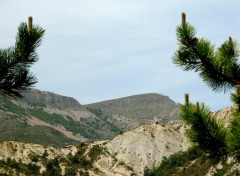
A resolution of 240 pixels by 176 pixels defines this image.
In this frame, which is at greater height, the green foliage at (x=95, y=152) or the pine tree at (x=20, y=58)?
the pine tree at (x=20, y=58)

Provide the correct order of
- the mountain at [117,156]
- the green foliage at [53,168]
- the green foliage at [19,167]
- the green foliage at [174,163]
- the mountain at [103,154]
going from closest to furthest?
the green foliage at [19,167] < the mountain at [117,156] < the green foliage at [53,168] < the green foliage at [174,163] < the mountain at [103,154]

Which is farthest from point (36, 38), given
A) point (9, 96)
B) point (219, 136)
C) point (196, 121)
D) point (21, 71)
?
point (219, 136)

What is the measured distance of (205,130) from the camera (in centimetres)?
1079

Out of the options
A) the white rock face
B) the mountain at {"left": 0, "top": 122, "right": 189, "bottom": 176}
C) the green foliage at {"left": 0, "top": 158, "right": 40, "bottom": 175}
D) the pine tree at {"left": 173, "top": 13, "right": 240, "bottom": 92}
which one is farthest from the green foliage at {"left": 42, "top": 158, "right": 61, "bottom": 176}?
the pine tree at {"left": 173, "top": 13, "right": 240, "bottom": 92}

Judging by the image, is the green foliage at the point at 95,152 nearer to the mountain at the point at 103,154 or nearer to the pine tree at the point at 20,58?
the mountain at the point at 103,154

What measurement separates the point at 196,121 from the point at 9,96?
484cm

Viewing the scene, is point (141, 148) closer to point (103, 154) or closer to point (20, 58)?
point (103, 154)

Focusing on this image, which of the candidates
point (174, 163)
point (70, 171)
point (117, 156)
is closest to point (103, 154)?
point (117, 156)

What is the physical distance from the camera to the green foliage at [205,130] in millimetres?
10508

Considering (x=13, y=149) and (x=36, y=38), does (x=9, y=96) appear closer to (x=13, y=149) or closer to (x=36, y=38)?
(x=36, y=38)

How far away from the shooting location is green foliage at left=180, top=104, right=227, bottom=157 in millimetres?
10508

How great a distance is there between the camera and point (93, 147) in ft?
444

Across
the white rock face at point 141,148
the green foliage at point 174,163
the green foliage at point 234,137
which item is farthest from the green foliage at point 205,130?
the white rock face at point 141,148

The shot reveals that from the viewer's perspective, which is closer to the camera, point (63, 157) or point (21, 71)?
point (21, 71)
